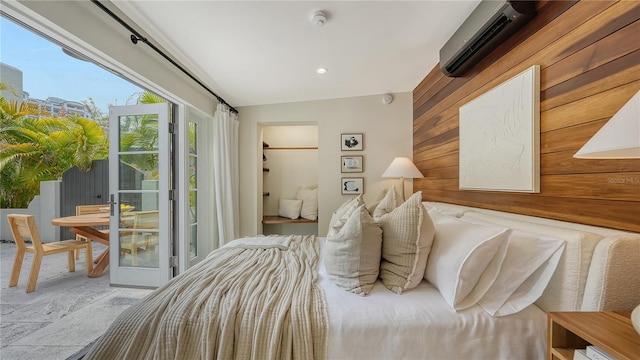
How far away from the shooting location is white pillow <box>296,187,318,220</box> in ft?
13.1

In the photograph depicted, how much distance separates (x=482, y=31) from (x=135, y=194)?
A: 350cm

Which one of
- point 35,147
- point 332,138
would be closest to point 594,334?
point 332,138

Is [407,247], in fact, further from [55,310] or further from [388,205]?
[55,310]

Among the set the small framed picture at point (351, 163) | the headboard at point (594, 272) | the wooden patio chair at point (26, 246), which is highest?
the small framed picture at point (351, 163)

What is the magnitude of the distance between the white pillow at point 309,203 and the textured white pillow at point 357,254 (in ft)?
8.78

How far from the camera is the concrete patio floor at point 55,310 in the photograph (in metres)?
1.75

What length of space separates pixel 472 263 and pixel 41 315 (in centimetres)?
339

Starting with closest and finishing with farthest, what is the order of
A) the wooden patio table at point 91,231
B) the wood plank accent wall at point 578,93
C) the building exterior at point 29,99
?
the wood plank accent wall at point 578,93 < the building exterior at point 29,99 < the wooden patio table at point 91,231

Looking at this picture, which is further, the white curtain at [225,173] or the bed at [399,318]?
the white curtain at [225,173]

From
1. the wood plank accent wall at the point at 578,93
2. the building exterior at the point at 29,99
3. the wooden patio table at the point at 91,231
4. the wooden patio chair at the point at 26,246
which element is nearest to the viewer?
the wood plank accent wall at the point at 578,93

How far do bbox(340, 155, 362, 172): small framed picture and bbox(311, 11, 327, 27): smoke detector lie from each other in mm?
1961

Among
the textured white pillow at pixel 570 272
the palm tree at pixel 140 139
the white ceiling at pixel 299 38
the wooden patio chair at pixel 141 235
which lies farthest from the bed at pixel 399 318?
the palm tree at pixel 140 139

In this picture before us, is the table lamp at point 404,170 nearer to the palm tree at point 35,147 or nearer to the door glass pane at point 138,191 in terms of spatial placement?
the door glass pane at point 138,191

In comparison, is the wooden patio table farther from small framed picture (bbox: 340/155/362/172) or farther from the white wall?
small framed picture (bbox: 340/155/362/172)
